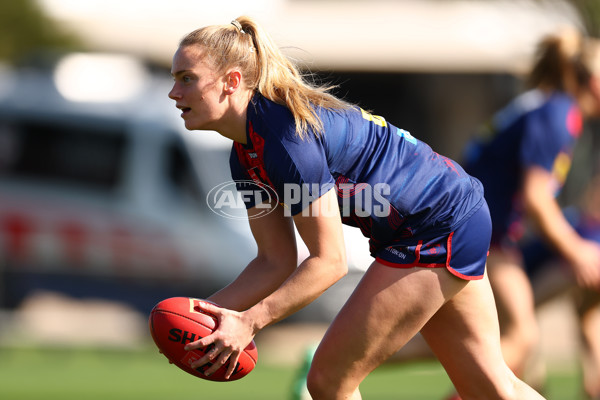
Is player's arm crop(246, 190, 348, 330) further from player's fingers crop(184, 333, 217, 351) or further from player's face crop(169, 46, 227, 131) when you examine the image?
player's face crop(169, 46, 227, 131)

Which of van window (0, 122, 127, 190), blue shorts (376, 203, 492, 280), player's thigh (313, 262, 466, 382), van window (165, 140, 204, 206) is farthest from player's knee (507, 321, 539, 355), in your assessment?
van window (0, 122, 127, 190)

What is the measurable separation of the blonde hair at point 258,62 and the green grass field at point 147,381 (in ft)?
7.83

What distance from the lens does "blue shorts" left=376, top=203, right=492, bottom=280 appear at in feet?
12.6

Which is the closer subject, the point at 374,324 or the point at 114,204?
the point at 374,324

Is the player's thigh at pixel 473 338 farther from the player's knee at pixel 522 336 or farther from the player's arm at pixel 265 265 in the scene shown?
the player's knee at pixel 522 336

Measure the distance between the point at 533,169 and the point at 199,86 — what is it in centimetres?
261

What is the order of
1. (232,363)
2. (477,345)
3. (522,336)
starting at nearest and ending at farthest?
(232,363), (477,345), (522,336)

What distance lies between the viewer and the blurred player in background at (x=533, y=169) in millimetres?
5602

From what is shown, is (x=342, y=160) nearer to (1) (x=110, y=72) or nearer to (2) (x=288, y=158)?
(2) (x=288, y=158)

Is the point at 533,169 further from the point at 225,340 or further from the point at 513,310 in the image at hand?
the point at 225,340

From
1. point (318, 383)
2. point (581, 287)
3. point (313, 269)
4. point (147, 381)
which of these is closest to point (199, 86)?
point (313, 269)

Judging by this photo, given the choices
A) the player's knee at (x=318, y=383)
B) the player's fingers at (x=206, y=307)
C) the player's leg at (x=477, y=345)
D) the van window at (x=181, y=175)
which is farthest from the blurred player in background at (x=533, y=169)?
the van window at (x=181, y=175)

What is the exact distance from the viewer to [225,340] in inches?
140

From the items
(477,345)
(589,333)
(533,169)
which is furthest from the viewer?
(589,333)
